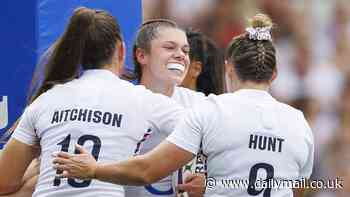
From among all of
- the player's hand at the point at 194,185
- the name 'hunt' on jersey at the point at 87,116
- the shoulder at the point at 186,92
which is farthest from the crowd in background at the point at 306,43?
the name 'hunt' on jersey at the point at 87,116

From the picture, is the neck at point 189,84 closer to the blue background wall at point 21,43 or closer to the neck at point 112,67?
the blue background wall at point 21,43

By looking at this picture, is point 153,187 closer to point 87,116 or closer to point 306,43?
point 87,116

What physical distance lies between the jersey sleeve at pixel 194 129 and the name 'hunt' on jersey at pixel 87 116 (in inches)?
11.4

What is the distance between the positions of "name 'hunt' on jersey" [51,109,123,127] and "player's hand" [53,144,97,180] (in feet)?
0.62

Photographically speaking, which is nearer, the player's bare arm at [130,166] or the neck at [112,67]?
the player's bare arm at [130,166]

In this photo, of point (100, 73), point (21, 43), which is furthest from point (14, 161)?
point (21, 43)

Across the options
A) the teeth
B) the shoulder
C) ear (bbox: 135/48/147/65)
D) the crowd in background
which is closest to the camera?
the teeth

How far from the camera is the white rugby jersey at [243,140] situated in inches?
141

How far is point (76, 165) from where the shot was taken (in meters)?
3.54

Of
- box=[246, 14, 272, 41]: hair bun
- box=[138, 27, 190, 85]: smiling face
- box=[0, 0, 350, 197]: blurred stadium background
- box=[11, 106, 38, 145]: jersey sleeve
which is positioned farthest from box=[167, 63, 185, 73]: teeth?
box=[0, 0, 350, 197]: blurred stadium background

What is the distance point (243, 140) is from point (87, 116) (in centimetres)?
63

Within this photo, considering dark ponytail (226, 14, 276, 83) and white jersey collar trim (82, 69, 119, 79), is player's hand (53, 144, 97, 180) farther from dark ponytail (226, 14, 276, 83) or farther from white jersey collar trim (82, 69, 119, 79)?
dark ponytail (226, 14, 276, 83)

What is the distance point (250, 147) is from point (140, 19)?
1.66 metres

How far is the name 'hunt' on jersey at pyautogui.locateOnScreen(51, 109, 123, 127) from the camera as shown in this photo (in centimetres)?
374
